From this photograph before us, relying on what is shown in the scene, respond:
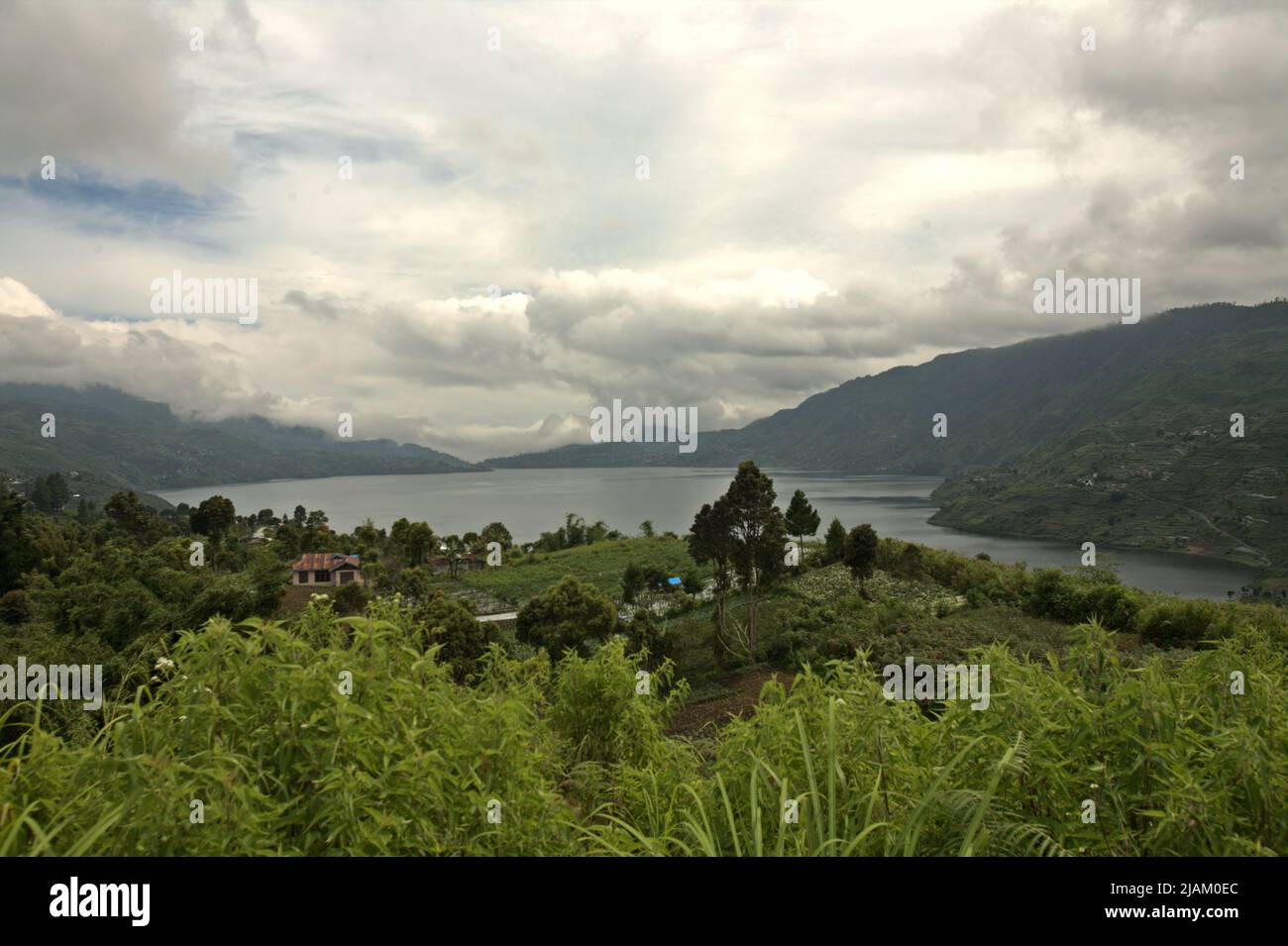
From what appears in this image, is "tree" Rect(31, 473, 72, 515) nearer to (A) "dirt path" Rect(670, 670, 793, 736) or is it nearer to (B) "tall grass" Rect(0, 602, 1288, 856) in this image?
(A) "dirt path" Rect(670, 670, 793, 736)

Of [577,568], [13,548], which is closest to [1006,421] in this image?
[577,568]

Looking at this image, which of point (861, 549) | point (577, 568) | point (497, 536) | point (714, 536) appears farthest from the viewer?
point (497, 536)

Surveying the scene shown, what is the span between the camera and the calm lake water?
155 feet

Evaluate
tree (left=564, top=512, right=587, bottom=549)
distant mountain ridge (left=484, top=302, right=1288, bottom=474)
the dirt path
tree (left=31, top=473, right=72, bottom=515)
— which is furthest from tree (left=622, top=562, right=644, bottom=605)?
distant mountain ridge (left=484, top=302, right=1288, bottom=474)

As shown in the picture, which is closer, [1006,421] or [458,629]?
[458,629]

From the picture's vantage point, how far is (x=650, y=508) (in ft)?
262

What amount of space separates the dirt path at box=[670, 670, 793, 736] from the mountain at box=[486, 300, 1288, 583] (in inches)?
1957

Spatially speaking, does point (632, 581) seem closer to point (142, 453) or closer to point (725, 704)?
point (725, 704)

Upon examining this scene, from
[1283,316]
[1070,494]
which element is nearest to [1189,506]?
[1070,494]

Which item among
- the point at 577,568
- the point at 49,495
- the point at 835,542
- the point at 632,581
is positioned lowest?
the point at 577,568

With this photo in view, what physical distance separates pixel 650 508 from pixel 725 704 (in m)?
65.7

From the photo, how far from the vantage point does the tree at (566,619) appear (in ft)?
59.8
